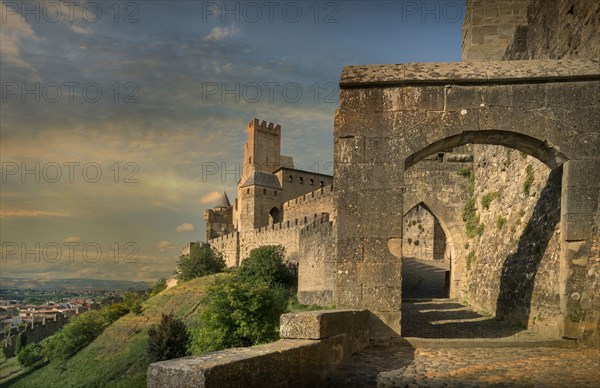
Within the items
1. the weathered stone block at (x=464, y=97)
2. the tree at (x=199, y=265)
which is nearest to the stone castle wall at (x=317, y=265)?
the weathered stone block at (x=464, y=97)

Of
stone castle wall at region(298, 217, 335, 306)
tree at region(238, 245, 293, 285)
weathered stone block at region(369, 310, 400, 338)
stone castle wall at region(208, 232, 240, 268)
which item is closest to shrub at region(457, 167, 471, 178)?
stone castle wall at region(298, 217, 335, 306)

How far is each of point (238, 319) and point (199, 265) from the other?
31519 millimetres

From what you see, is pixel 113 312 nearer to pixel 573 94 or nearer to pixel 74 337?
pixel 74 337

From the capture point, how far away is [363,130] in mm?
7609

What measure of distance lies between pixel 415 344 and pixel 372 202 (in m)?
2.16

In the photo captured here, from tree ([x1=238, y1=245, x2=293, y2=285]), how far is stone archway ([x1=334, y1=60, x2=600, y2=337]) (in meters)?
26.0

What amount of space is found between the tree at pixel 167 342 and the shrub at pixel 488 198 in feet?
56.2

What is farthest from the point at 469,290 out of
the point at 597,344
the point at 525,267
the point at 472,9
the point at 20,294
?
the point at 20,294

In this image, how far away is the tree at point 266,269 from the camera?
33.9 metres

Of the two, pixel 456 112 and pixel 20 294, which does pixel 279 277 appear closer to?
pixel 456 112

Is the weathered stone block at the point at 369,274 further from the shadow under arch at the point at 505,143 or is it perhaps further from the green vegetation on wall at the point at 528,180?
the green vegetation on wall at the point at 528,180

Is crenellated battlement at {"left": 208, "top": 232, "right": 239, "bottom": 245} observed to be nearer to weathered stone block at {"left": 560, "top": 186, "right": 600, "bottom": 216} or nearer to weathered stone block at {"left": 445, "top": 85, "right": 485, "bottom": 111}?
weathered stone block at {"left": 445, "top": 85, "right": 485, "bottom": 111}

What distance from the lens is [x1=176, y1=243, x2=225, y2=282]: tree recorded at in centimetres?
5031

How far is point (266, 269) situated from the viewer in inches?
1351
